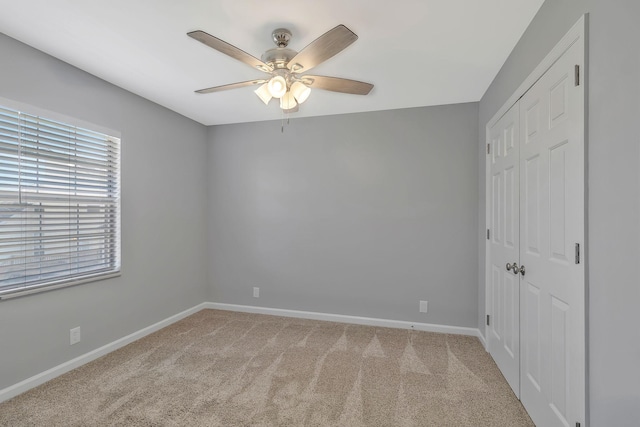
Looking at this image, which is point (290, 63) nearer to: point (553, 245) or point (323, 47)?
point (323, 47)

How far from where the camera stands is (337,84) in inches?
82.8

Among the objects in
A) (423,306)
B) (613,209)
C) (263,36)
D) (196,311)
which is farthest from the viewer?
(196,311)

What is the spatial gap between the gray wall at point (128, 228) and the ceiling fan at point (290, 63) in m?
1.40

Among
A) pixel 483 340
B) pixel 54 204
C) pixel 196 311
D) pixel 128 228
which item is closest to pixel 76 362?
pixel 128 228

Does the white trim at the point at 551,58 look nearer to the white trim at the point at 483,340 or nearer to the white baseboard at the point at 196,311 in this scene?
the white trim at the point at 483,340

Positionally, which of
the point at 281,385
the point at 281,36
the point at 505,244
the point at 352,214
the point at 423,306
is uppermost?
the point at 281,36

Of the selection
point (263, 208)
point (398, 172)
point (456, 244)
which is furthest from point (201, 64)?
point (456, 244)

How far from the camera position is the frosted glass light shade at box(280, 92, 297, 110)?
2.09 metres

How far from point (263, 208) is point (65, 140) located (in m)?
2.05

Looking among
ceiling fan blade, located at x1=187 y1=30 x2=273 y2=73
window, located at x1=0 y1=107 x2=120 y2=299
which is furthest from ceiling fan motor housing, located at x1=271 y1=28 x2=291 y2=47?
window, located at x1=0 y1=107 x2=120 y2=299

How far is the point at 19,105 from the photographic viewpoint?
2.13 m

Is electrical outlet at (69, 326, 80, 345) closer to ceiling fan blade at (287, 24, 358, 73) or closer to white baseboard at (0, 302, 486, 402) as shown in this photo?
white baseboard at (0, 302, 486, 402)

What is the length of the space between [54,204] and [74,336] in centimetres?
109

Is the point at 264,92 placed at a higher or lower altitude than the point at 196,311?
higher
